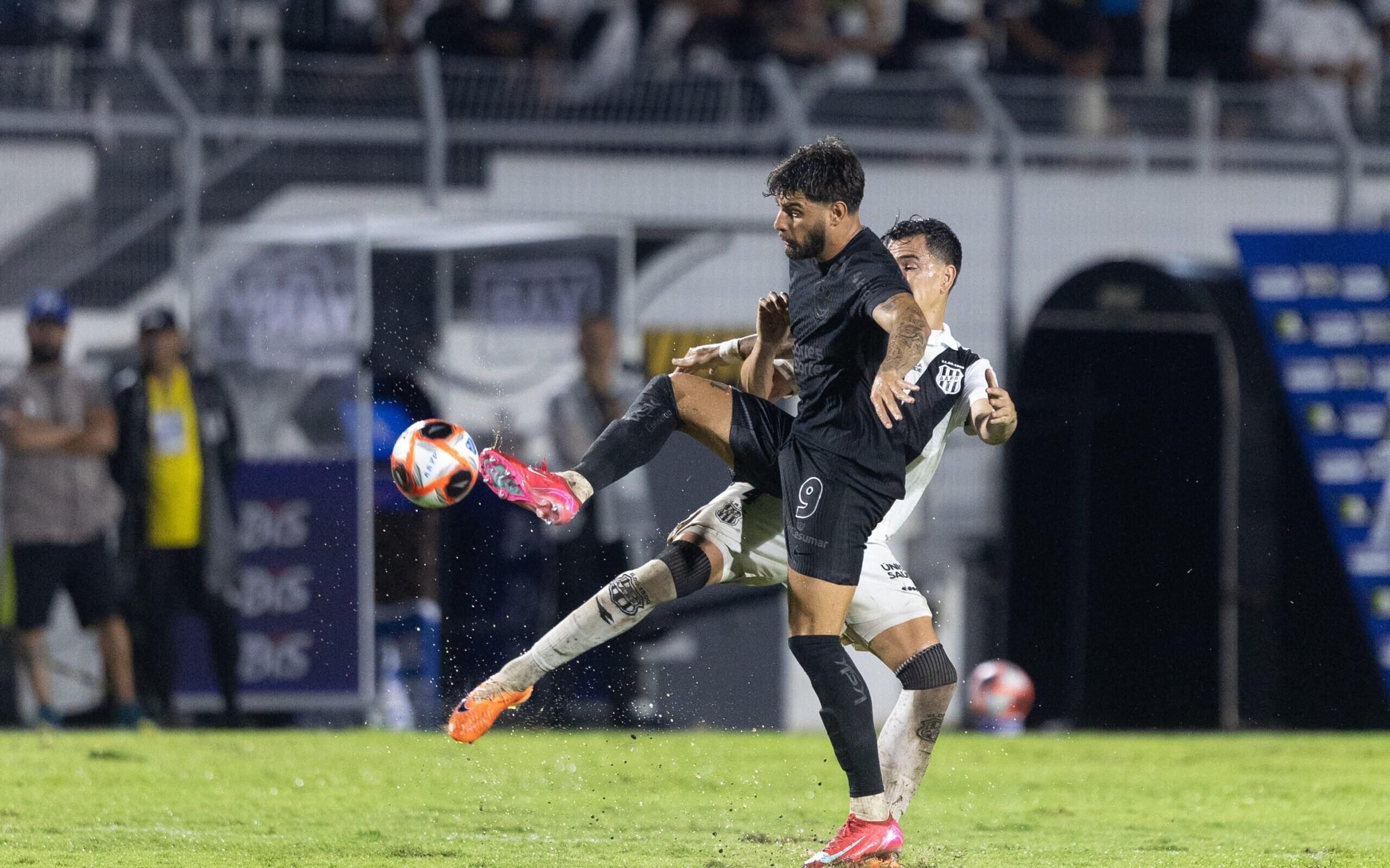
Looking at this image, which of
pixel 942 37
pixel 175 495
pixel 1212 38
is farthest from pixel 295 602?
pixel 1212 38

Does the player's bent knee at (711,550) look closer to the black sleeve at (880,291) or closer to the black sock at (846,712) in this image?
the black sock at (846,712)

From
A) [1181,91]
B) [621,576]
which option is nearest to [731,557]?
[621,576]

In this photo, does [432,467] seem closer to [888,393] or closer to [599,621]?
[599,621]

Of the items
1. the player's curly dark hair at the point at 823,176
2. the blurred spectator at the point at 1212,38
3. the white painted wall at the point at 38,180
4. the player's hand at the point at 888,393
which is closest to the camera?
the player's hand at the point at 888,393

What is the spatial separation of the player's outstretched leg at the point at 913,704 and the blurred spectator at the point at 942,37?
30.5 ft

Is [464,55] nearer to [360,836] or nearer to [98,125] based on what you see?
[98,125]

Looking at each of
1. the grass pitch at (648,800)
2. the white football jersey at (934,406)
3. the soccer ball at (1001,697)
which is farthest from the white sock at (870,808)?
the soccer ball at (1001,697)

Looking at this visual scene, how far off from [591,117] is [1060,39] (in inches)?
178

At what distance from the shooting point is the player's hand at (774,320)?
707 cm

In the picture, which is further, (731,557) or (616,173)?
(616,173)

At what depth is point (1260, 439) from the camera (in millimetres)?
12914

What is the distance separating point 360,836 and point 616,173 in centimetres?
574

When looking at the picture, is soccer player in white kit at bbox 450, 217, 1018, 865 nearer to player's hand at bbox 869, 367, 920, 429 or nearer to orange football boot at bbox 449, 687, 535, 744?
orange football boot at bbox 449, 687, 535, 744

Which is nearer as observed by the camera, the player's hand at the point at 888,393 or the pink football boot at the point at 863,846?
the player's hand at the point at 888,393
